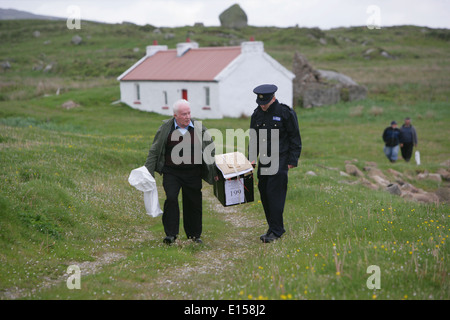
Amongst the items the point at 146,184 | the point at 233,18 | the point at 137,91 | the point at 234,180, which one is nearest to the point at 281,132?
the point at 234,180

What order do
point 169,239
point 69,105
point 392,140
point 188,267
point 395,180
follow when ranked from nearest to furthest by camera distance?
point 188,267 → point 169,239 → point 395,180 → point 392,140 → point 69,105

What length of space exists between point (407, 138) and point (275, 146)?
1422cm

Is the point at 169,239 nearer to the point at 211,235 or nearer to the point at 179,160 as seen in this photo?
the point at 211,235

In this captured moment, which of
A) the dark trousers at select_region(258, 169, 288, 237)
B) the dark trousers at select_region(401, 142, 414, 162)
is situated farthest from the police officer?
the dark trousers at select_region(401, 142, 414, 162)

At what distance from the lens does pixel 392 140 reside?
67.0 feet

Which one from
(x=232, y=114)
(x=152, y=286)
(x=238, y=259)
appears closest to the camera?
(x=152, y=286)

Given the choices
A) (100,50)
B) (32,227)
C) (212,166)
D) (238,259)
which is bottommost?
(238,259)

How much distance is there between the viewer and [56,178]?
35.9 ft

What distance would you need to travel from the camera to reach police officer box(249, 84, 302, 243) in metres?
8.31

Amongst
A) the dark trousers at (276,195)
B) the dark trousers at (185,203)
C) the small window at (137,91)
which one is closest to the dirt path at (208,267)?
the dark trousers at (185,203)

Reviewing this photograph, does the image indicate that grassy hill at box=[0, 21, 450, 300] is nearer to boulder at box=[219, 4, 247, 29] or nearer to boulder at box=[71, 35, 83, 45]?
boulder at box=[71, 35, 83, 45]

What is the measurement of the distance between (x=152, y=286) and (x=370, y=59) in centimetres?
6823
